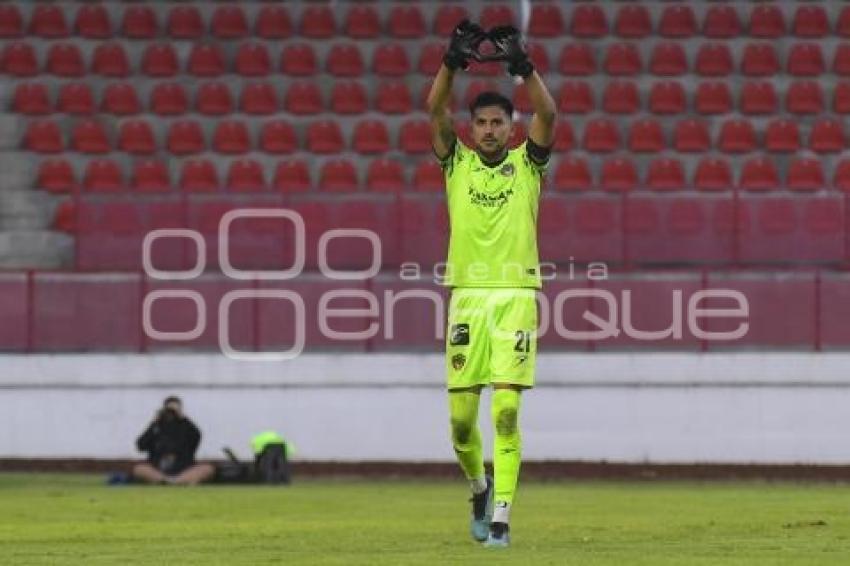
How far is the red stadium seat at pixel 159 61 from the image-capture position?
90.4 ft

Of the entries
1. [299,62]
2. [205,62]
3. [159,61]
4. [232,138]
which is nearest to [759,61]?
[299,62]

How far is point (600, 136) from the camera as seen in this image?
86.1 feet

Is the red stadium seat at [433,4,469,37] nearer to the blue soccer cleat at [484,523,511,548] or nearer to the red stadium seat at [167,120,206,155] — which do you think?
the red stadium seat at [167,120,206,155]

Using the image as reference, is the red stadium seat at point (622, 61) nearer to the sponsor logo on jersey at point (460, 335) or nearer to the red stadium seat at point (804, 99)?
the red stadium seat at point (804, 99)

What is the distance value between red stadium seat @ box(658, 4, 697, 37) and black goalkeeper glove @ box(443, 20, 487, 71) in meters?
17.5

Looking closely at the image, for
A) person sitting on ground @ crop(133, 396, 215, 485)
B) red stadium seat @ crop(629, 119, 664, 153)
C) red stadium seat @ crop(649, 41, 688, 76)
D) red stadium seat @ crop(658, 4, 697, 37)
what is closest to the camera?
person sitting on ground @ crop(133, 396, 215, 485)

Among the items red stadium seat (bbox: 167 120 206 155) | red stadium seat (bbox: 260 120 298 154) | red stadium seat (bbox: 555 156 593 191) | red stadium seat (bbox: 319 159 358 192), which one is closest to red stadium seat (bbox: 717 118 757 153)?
red stadium seat (bbox: 555 156 593 191)

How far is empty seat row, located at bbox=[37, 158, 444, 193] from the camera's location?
25.3 meters

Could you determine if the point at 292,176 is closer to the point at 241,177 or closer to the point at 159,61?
the point at 241,177

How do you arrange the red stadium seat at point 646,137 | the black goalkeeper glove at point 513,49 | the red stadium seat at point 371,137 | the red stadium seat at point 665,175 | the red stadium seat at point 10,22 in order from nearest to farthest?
the black goalkeeper glove at point 513,49
the red stadium seat at point 665,175
the red stadium seat at point 646,137
the red stadium seat at point 371,137
the red stadium seat at point 10,22

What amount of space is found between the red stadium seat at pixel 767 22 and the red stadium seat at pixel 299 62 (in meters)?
5.51

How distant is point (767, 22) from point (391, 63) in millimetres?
4795

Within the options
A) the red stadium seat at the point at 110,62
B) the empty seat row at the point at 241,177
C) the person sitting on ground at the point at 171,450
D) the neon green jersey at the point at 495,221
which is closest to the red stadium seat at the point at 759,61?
the empty seat row at the point at 241,177

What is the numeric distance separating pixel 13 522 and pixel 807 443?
32.8 feet
